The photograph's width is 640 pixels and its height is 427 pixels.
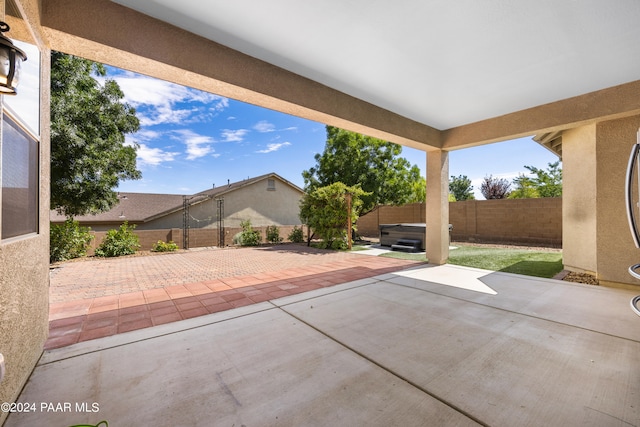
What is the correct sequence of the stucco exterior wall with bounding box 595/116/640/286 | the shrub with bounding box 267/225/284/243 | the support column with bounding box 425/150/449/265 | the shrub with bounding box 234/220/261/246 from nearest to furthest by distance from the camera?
the stucco exterior wall with bounding box 595/116/640/286, the support column with bounding box 425/150/449/265, the shrub with bounding box 234/220/261/246, the shrub with bounding box 267/225/284/243

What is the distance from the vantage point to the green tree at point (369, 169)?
12641 millimetres

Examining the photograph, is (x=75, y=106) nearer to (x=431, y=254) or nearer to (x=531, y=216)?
(x=431, y=254)

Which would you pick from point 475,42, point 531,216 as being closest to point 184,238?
point 475,42

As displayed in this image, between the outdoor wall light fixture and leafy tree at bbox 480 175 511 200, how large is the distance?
2439cm

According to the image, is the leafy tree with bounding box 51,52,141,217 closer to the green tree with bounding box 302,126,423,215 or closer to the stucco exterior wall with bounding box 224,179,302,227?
the green tree with bounding box 302,126,423,215

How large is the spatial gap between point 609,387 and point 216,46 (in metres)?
4.75

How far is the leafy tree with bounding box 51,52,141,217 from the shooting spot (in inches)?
273

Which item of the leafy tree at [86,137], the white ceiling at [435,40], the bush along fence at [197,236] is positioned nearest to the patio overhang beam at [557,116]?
the white ceiling at [435,40]

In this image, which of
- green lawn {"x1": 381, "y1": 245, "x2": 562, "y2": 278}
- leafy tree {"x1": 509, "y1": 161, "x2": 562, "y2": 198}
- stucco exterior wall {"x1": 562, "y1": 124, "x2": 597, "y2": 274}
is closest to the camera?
stucco exterior wall {"x1": 562, "y1": 124, "x2": 597, "y2": 274}

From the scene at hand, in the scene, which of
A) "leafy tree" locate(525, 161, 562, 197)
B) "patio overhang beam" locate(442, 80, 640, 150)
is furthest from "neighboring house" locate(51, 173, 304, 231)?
"leafy tree" locate(525, 161, 562, 197)

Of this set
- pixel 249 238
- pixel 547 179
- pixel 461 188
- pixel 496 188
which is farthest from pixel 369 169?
pixel 461 188

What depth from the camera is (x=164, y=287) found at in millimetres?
4832

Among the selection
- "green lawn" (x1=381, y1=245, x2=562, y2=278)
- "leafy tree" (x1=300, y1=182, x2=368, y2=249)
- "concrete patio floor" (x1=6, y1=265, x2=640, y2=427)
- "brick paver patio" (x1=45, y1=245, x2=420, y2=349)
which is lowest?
"brick paver patio" (x1=45, y1=245, x2=420, y2=349)

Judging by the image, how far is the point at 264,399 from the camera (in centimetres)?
180
